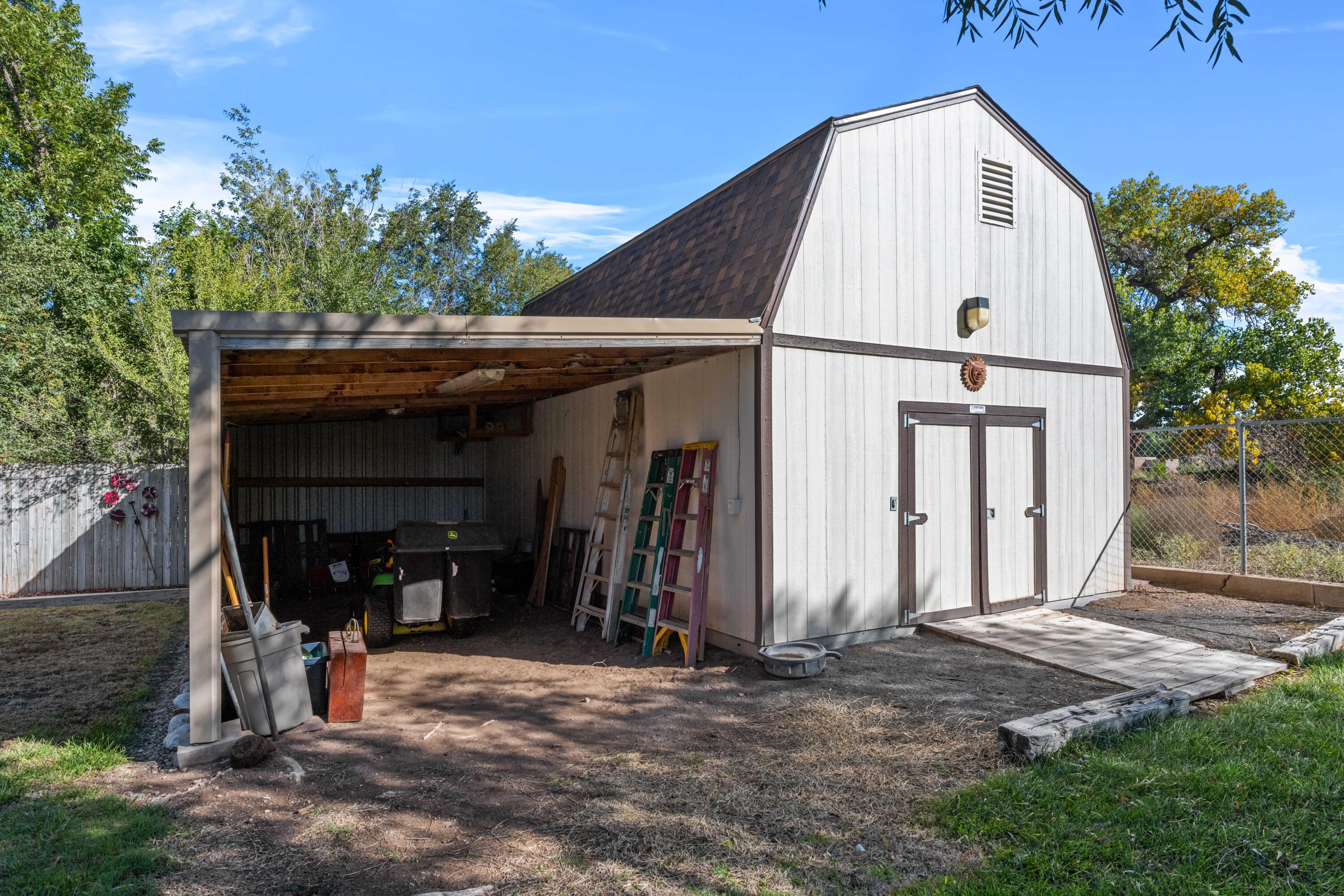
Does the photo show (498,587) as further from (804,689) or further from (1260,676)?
(1260,676)

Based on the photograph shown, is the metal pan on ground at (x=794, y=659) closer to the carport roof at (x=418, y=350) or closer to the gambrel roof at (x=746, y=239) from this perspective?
the carport roof at (x=418, y=350)

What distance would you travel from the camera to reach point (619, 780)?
3.85 metres

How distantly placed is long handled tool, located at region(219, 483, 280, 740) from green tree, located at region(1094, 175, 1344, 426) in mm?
20064

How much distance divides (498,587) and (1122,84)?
32.5ft

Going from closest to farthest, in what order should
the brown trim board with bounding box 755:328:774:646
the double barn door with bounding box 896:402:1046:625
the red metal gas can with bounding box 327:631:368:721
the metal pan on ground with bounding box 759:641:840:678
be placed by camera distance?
the red metal gas can with bounding box 327:631:368:721 → the metal pan on ground with bounding box 759:641:840:678 → the brown trim board with bounding box 755:328:774:646 → the double barn door with bounding box 896:402:1046:625

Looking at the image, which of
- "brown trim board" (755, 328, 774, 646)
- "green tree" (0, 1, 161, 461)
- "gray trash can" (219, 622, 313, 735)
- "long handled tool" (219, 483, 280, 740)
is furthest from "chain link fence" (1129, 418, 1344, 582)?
"green tree" (0, 1, 161, 461)

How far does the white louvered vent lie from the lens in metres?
7.55

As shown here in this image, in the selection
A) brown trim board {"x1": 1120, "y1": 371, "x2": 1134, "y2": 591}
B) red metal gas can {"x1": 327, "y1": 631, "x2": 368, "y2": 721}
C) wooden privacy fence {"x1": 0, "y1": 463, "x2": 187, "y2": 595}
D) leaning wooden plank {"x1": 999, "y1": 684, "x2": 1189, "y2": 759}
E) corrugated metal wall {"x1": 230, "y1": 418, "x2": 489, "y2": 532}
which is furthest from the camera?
corrugated metal wall {"x1": 230, "y1": 418, "x2": 489, "y2": 532}

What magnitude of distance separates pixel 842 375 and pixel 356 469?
8716 millimetres

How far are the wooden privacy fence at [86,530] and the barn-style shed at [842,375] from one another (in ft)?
9.39

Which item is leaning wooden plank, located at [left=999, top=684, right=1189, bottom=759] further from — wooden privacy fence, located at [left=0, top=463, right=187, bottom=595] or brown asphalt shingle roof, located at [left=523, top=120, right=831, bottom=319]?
wooden privacy fence, located at [left=0, top=463, right=187, bottom=595]

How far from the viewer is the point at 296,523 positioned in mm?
11172

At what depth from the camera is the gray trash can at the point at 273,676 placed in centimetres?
441

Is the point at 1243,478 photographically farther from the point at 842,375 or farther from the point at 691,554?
the point at 691,554
